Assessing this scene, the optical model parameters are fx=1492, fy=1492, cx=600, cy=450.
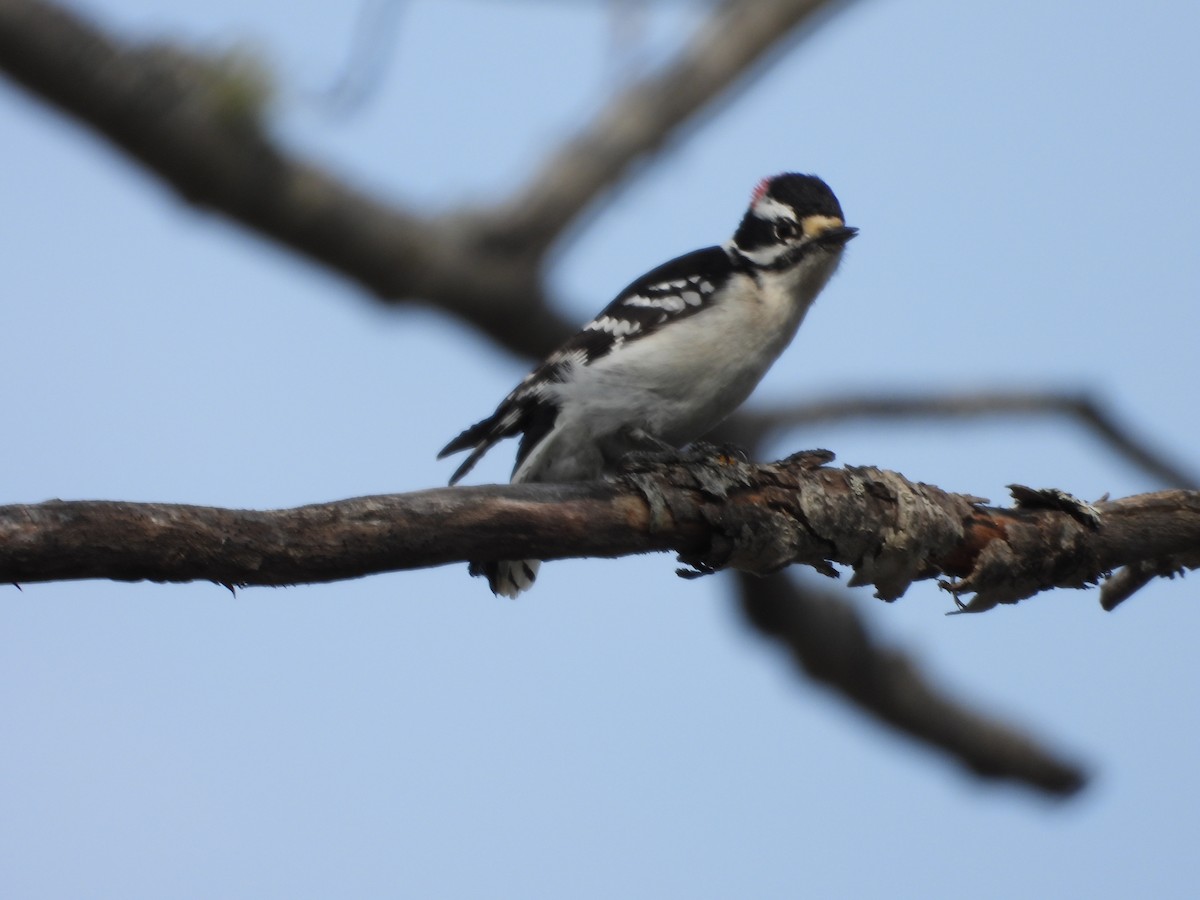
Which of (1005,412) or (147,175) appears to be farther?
(1005,412)

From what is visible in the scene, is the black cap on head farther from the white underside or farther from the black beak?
the white underside

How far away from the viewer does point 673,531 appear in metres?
4.48

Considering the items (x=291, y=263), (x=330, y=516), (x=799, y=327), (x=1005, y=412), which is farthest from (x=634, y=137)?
(x=330, y=516)

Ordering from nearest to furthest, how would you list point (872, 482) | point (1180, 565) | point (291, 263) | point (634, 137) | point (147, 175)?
point (872, 482)
point (1180, 565)
point (147, 175)
point (291, 263)
point (634, 137)

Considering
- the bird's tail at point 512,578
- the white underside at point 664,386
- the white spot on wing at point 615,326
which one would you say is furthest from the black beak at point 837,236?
the bird's tail at point 512,578

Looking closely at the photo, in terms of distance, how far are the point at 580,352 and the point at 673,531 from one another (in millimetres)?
1715

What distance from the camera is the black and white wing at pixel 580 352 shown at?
597 cm

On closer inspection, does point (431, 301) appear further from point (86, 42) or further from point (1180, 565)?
point (1180, 565)

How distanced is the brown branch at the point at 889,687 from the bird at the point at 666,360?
434cm

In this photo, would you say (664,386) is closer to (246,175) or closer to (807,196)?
(807,196)

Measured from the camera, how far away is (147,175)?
7.39 meters

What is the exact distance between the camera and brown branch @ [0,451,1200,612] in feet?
11.3

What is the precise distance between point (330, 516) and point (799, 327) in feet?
10.2

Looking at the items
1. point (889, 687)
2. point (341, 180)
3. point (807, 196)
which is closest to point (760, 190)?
point (807, 196)
